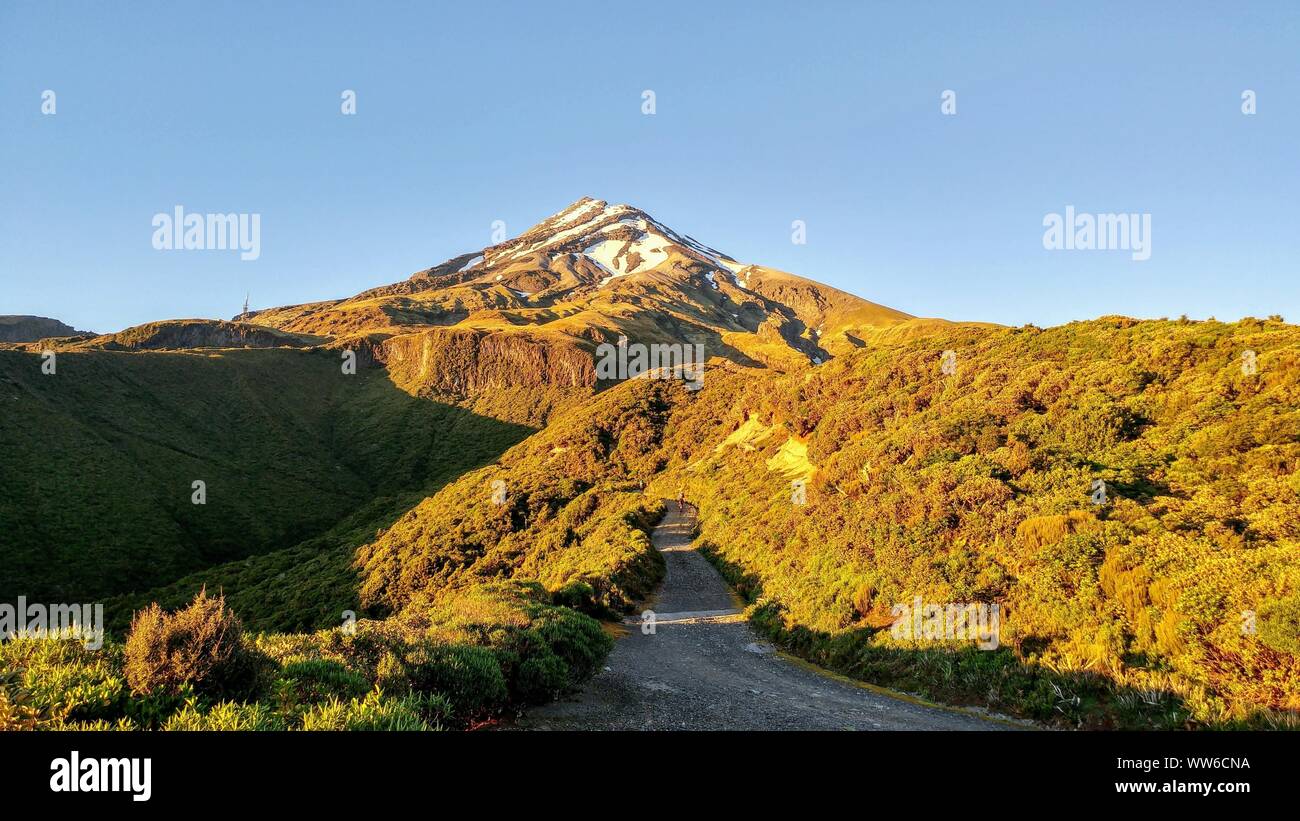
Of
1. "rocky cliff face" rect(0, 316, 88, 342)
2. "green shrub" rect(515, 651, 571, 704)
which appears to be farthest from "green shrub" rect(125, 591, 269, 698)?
"rocky cliff face" rect(0, 316, 88, 342)

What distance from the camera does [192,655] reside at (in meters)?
4.98

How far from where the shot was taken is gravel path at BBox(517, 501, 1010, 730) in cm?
761

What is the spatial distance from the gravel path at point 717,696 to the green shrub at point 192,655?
307cm

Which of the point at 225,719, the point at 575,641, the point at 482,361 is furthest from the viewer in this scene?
the point at 482,361

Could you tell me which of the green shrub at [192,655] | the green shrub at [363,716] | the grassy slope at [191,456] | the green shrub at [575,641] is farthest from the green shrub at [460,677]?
the grassy slope at [191,456]

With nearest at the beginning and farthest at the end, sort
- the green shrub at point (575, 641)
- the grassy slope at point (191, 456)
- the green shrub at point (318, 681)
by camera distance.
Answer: the green shrub at point (318, 681) → the green shrub at point (575, 641) → the grassy slope at point (191, 456)

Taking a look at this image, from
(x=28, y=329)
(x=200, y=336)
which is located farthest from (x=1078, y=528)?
(x=28, y=329)

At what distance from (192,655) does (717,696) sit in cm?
691

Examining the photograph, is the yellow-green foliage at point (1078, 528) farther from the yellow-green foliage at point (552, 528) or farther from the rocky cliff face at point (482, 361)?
the rocky cliff face at point (482, 361)

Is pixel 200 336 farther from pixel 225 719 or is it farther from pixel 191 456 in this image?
pixel 225 719

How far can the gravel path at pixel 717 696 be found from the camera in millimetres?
7613

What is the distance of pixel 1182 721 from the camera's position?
6824mm
